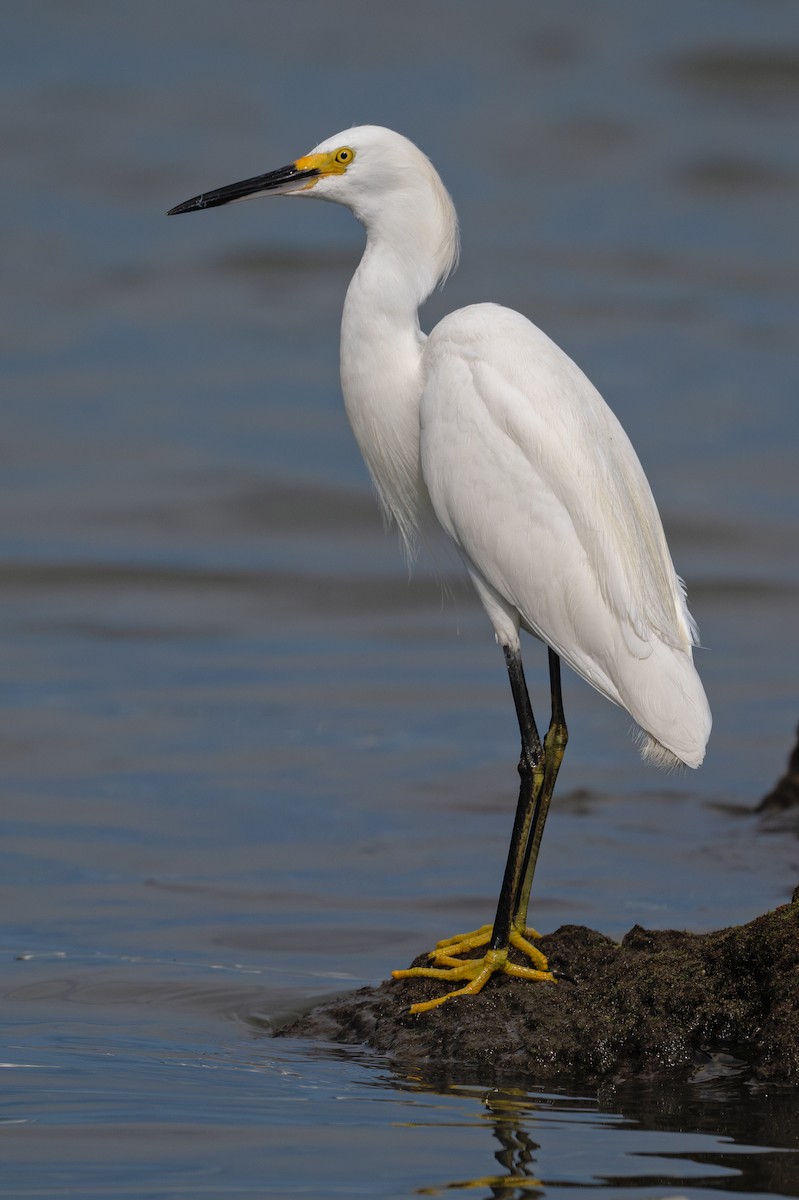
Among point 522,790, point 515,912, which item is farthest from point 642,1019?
point 522,790

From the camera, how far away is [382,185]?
5.85 meters

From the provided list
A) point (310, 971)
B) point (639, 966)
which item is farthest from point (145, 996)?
point (639, 966)

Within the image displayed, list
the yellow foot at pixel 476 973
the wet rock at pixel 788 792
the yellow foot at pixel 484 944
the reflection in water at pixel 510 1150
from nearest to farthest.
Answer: the reflection in water at pixel 510 1150 → the yellow foot at pixel 476 973 → the yellow foot at pixel 484 944 → the wet rock at pixel 788 792

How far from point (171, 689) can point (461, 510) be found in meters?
7.44

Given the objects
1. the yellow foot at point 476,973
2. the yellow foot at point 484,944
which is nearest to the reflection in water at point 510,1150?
the yellow foot at point 476,973

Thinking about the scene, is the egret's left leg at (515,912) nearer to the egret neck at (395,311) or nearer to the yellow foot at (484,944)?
the yellow foot at (484,944)

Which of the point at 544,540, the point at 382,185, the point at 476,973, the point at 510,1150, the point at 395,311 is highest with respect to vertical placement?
the point at 382,185

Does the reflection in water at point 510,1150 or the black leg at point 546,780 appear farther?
the black leg at point 546,780

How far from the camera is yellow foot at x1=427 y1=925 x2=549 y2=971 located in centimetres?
526

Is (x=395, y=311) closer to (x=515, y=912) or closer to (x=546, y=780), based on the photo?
(x=546, y=780)

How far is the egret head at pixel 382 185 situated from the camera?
582 centimetres

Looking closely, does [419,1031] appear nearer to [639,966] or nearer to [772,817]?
[639,966]

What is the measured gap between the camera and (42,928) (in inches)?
293

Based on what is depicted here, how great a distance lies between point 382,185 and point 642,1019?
2694 mm
